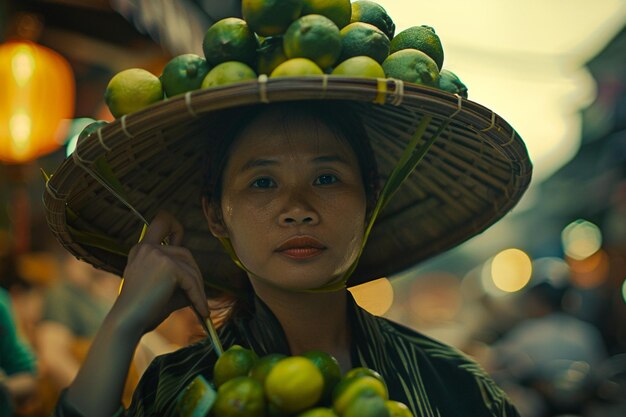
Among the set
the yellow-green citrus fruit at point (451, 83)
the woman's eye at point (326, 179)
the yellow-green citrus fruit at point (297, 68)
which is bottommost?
the woman's eye at point (326, 179)

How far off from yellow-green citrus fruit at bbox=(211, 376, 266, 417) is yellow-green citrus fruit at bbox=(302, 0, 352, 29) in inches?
36.7

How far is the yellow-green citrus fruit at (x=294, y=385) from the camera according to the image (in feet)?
5.17

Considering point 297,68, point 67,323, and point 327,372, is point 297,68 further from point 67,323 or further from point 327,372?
point 67,323

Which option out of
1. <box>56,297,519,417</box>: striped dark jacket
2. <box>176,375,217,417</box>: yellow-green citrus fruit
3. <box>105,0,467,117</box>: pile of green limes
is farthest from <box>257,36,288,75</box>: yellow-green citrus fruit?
<box>176,375,217,417</box>: yellow-green citrus fruit

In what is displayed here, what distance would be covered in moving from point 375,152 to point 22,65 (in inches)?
142

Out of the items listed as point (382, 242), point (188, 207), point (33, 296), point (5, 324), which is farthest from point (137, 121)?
point (33, 296)

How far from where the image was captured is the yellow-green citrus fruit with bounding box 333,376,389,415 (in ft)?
5.12

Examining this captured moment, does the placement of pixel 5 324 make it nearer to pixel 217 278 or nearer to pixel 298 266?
pixel 217 278

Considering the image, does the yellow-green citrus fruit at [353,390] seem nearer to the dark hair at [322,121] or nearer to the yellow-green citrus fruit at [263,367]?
the yellow-green citrus fruit at [263,367]

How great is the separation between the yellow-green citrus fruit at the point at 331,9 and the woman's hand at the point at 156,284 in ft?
2.38

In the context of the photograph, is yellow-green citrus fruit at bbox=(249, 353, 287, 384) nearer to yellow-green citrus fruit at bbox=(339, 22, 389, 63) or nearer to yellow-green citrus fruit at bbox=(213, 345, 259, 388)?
yellow-green citrus fruit at bbox=(213, 345, 259, 388)

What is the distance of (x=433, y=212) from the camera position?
2.51 metres

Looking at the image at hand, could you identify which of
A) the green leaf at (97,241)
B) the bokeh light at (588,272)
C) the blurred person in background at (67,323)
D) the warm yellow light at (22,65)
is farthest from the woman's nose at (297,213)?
the bokeh light at (588,272)

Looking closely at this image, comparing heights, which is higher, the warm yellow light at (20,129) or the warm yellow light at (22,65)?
the warm yellow light at (22,65)
